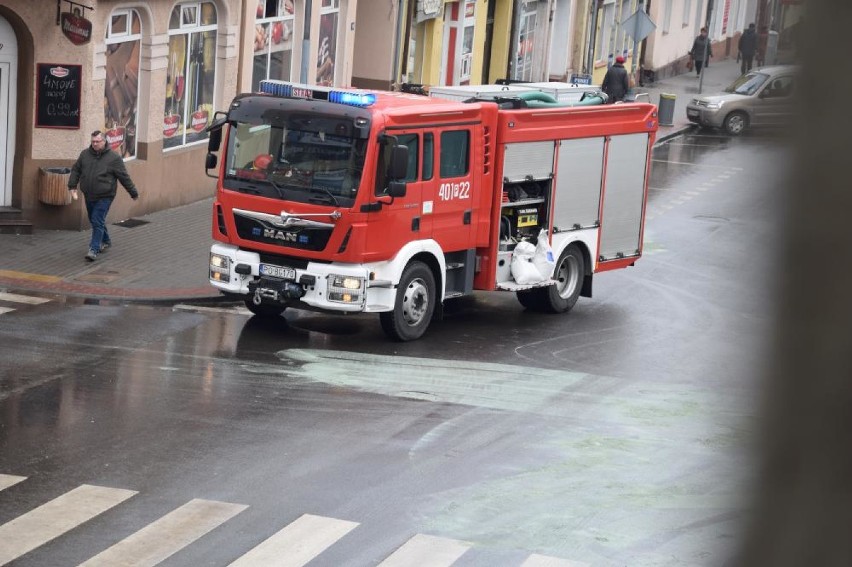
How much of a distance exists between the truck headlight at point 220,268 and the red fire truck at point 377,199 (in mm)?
13

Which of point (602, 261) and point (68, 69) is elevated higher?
point (68, 69)

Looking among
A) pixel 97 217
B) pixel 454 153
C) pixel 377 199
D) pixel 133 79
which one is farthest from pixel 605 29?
pixel 377 199

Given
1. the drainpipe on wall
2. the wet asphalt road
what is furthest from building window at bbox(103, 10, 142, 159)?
the drainpipe on wall

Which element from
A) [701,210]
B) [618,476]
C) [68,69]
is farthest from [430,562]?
[701,210]

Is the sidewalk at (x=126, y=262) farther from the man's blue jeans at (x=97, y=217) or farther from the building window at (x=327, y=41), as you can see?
the building window at (x=327, y=41)

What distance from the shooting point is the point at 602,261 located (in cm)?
1791

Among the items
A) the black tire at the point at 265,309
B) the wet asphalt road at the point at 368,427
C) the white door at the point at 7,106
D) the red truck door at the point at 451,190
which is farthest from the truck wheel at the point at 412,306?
the white door at the point at 7,106

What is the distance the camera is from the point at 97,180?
58.3ft

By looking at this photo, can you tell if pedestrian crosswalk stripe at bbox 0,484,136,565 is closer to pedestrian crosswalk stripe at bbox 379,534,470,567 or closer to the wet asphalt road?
the wet asphalt road

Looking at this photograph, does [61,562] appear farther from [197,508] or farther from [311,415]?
[311,415]

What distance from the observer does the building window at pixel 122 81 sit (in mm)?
20375

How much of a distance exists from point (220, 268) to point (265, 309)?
1.01 metres

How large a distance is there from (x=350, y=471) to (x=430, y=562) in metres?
2.03

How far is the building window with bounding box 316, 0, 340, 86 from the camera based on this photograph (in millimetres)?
28469
